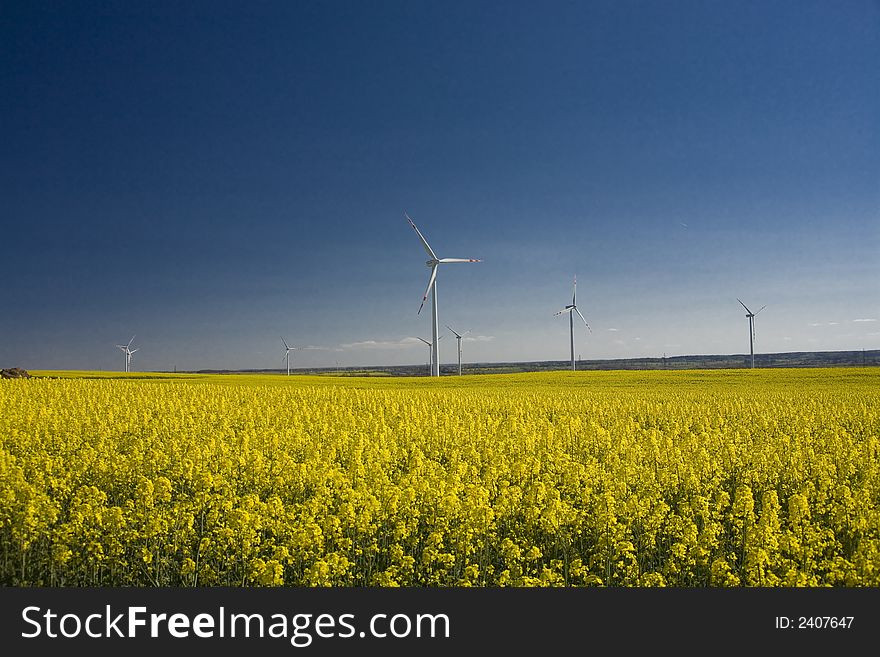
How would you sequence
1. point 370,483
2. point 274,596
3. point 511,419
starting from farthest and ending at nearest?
point 511,419, point 370,483, point 274,596

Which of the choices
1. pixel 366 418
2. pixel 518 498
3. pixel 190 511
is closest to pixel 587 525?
pixel 518 498

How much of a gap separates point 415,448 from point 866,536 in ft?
29.6

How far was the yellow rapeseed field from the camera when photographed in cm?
762

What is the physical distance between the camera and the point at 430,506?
9.10m

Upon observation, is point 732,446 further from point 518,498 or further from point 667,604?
point 667,604

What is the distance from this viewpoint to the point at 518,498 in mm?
9914

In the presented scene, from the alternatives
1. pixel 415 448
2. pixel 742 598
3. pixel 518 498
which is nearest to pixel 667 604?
pixel 742 598

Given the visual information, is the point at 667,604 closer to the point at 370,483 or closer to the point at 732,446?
the point at 370,483

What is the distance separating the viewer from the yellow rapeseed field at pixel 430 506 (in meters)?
7.62

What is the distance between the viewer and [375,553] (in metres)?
8.48

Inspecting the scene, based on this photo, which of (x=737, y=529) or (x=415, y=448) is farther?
(x=415, y=448)

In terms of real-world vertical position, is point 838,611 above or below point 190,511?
below

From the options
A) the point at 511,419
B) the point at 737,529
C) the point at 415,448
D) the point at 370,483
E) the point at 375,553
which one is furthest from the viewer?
the point at 511,419

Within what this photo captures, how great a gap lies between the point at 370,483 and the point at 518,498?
2.54 m
